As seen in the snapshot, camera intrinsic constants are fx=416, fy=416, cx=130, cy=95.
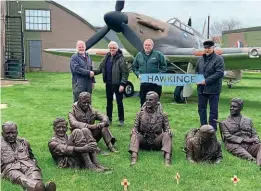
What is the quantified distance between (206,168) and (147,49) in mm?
3152

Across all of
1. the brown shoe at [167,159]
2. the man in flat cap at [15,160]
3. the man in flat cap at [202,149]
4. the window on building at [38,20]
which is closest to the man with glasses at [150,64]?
the man in flat cap at [202,149]

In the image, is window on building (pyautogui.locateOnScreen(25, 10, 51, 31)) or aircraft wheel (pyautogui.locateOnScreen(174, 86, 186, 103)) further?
window on building (pyautogui.locateOnScreen(25, 10, 51, 31))

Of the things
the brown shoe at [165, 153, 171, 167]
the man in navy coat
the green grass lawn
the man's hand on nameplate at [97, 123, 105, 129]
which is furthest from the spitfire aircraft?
the brown shoe at [165, 153, 171, 167]

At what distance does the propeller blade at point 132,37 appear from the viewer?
1372 cm

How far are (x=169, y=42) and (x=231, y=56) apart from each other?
237cm

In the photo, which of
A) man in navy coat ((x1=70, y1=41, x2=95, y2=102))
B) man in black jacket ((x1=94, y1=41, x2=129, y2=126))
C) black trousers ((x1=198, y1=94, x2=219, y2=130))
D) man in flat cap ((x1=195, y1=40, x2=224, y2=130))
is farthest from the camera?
man in black jacket ((x1=94, y1=41, x2=129, y2=126))

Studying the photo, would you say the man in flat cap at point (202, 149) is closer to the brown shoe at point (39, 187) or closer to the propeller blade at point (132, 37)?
the brown shoe at point (39, 187)

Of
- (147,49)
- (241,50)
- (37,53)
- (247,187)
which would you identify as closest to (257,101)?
(241,50)

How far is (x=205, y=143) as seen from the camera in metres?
6.06

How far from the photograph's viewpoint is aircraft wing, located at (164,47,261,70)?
529 inches

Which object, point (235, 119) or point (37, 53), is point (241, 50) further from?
point (37, 53)

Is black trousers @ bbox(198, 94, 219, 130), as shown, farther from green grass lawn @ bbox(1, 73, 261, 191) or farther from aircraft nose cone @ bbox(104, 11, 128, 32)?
aircraft nose cone @ bbox(104, 11, 128, 32)

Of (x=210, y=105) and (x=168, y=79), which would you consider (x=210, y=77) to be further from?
(x=168, y=79)

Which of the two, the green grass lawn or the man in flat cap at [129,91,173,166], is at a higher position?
the man in flat cap at [129,91,173,166]
